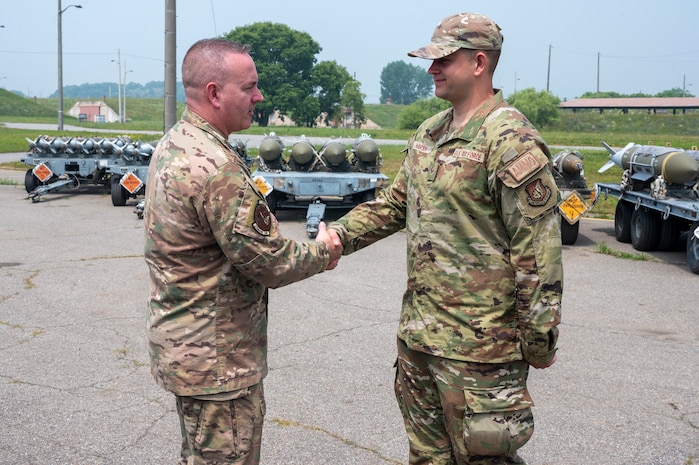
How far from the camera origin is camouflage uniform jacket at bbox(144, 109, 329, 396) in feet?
8.71

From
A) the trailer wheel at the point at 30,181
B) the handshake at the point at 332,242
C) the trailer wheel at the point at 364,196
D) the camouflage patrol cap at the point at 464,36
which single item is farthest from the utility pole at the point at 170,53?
the camouflage patrol cap at the point at 464,36

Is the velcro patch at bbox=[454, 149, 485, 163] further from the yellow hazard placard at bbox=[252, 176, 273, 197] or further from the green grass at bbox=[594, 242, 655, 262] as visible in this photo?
the yellow hazard placard at bbox=[252, 176, 273, 197]

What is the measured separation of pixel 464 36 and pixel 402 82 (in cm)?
16422

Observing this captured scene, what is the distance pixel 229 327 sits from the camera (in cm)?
278

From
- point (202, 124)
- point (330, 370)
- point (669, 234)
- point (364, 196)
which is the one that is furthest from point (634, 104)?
point (202, 124)

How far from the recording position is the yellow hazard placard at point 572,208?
34.1 ft

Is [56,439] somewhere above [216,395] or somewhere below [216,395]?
below

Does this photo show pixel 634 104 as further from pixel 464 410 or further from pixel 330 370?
pixel 464 410

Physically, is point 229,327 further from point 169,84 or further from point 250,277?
point 169,84

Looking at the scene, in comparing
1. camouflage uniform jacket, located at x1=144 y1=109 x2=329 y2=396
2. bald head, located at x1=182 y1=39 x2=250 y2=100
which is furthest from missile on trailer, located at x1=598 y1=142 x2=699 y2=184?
bald head, located at x1=182 y1=39 x2=250 y2=100

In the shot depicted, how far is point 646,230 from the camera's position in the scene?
10125 millimetres

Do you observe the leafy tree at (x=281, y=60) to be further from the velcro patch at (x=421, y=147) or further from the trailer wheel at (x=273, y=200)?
the velcro patch at (x=421, y=147)

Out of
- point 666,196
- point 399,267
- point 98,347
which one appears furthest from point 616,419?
point 666,196

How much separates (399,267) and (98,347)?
409 centimetres
